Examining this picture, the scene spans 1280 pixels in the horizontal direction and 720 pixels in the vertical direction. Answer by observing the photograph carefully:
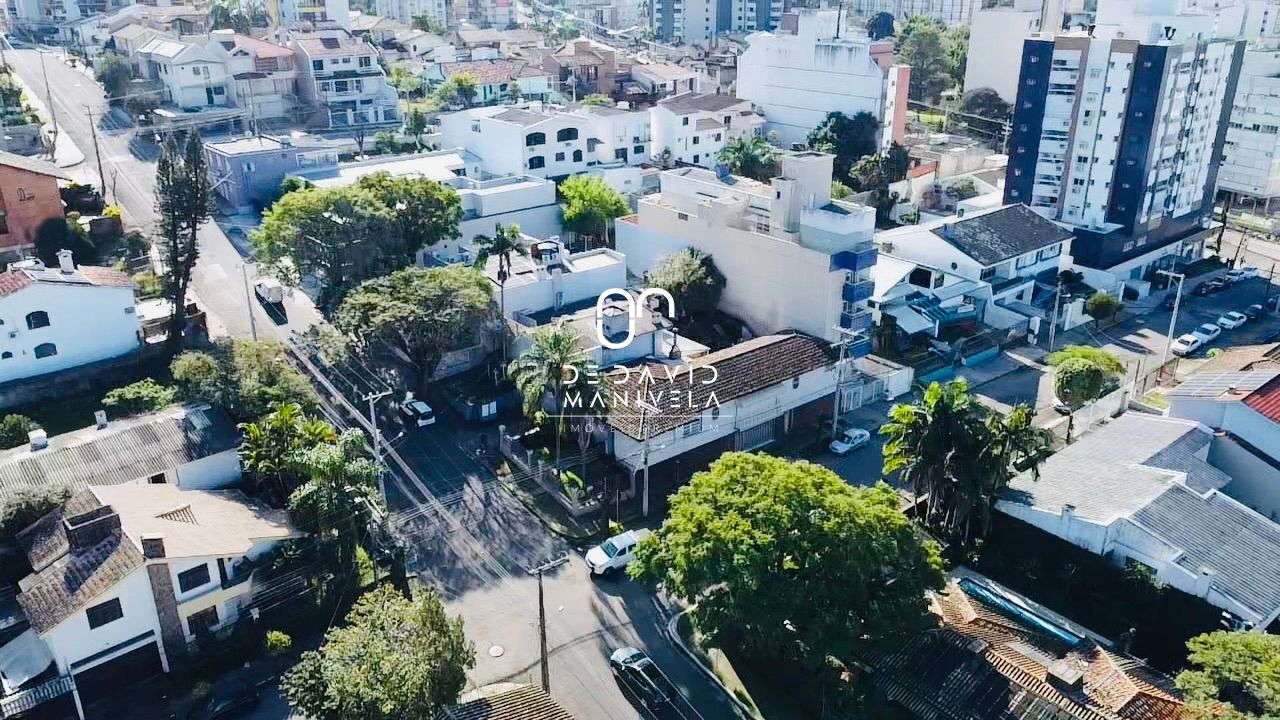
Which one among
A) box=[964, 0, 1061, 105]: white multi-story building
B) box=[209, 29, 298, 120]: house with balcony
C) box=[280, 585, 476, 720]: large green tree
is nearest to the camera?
box=[280, 585, 476, 720]: large green tree

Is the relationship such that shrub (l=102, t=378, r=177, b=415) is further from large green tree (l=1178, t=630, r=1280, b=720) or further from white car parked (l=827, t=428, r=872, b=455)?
large green tree (l=1178, t=630, r=1280, b=720)

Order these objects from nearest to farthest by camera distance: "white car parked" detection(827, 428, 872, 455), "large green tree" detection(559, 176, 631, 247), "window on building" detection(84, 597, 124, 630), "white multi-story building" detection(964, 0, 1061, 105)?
"window on building" detection(84, 597, 124, 630) < "white car parked" detection(827, 428, 872, 455) < "large green tree" detection(559, 176, 631, 247) < "white multi-story building" detection(964, 0, 1061, 105)

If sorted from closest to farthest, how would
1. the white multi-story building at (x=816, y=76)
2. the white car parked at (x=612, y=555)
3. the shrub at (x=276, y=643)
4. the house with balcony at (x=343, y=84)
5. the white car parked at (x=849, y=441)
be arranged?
the shrub at (x=276, y=643)
the white car parked at (x=612, y=555)
the white car parked at (x=849, y=441)
the white multi-story building at (x=816, y=76)
the house with balcony at (x=343, y=84)

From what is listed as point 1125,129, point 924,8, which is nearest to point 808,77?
point 1125,129

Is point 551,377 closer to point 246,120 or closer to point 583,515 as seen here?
point 583,515

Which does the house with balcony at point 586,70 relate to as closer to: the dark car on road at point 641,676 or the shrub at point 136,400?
the shrub at point 136,400

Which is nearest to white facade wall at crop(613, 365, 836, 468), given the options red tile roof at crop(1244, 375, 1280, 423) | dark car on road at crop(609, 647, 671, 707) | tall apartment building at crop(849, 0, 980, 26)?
dark car on road at crop(609, 647, 671, 707)

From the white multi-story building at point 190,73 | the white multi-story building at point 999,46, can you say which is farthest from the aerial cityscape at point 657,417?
the white multi-story building at point 999,46
